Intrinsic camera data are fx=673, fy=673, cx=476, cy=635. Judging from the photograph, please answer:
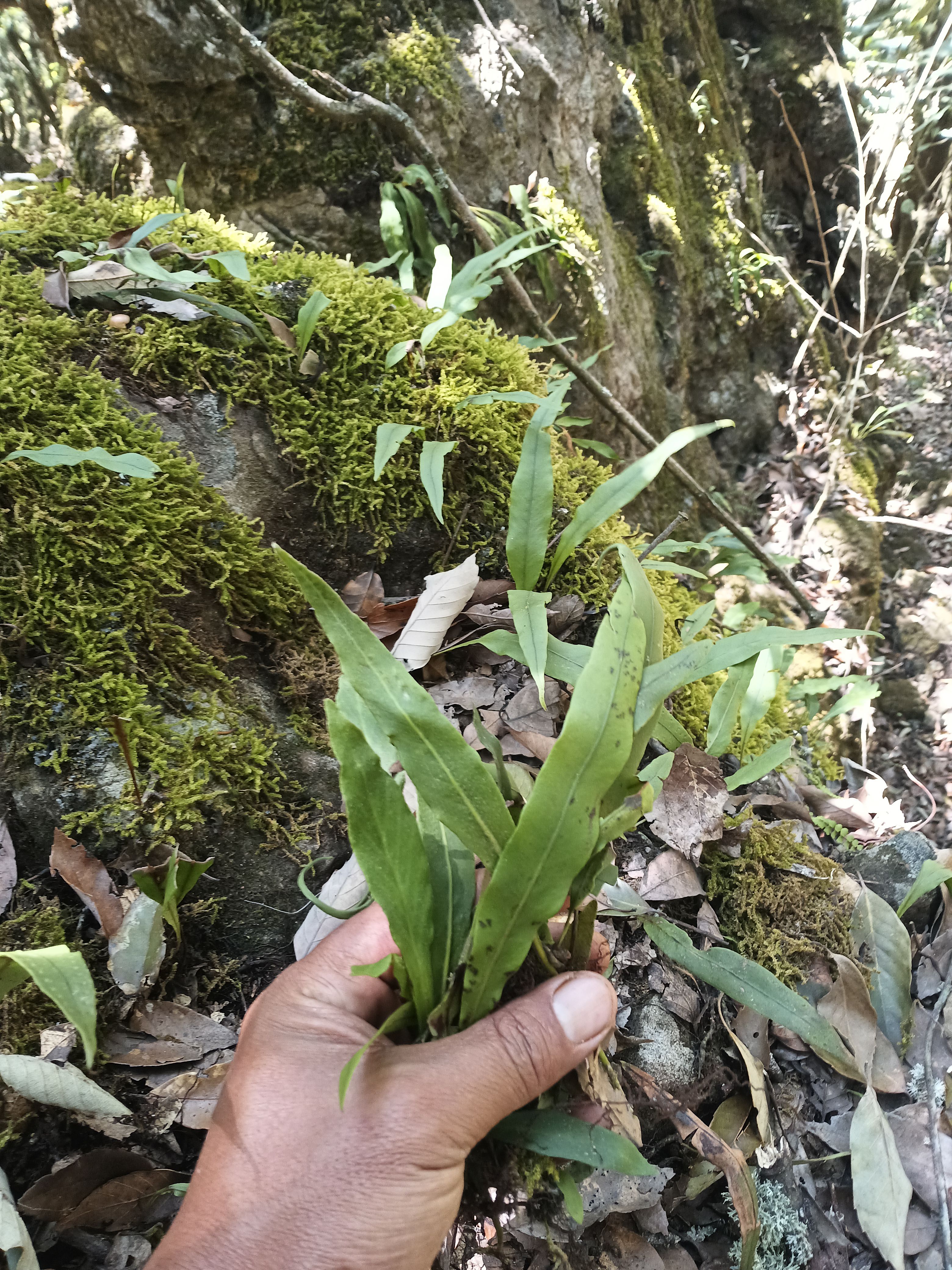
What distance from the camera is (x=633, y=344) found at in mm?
3326

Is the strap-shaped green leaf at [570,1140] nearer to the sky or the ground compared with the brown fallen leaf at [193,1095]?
nearer to the sky

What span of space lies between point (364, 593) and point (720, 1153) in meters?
1.40

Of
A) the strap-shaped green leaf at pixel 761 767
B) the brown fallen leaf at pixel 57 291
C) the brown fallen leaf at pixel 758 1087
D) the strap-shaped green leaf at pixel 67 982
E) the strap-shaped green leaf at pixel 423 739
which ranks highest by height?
the brown fallen leaf at pixel 57 291

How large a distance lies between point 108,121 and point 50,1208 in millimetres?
3283

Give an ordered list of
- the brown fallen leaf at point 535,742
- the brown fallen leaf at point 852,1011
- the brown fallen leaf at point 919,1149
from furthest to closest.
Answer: the brown fallen leaf at point 535,742 < the brown fallen leaf at point 852,1011 < the brown fallen leaf at point 919,1149

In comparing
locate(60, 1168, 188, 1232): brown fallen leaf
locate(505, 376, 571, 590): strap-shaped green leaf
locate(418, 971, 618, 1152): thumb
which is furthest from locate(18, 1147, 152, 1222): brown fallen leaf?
locate(505, 376, 571, 590): strap-shaped green leaf

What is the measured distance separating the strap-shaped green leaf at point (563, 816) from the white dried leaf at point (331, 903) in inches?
19.7

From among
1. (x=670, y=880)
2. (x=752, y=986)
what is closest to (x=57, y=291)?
(x=670, y=880)

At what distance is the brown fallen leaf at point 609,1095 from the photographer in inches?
41.3

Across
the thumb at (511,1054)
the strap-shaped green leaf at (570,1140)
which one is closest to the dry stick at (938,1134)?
the strap-shaped green leaf at (570,1140)

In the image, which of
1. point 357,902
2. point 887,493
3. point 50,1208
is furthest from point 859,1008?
point 887,493

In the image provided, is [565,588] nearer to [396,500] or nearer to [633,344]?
[396,500]

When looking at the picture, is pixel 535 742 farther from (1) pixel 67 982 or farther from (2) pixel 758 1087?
(1) pixel 67 982

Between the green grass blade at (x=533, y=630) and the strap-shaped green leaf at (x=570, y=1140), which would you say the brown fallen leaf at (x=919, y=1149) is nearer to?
the strap-shaped green leaf at (x=570, y=1140)
